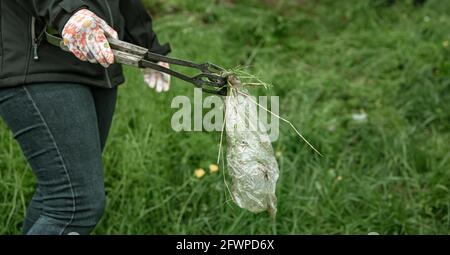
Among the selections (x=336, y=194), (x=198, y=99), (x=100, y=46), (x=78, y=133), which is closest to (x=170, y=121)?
(x=198, y=99)

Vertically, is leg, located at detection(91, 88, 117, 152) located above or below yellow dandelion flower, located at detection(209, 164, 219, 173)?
above

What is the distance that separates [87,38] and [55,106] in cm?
30

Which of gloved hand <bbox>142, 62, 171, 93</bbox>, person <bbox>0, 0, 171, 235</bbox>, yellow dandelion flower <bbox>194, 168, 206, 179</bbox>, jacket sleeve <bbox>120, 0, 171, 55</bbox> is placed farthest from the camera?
yellow dandelion flower <bbox>194, 168, 206, 179</bbox>

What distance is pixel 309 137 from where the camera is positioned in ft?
10.9

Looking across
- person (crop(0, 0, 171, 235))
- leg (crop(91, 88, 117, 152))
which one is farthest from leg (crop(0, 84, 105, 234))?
leg (crop(91, 88, 117, 152))

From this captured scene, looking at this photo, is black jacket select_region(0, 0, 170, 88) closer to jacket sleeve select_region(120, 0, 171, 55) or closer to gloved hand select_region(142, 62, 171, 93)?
jacket sleeve select_region(120, 0, 171, 55)

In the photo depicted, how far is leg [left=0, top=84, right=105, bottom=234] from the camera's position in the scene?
1.86 metres

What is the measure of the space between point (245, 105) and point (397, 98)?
2.15m

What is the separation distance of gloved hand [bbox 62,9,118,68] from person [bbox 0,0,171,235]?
0.02m

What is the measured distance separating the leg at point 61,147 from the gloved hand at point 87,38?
0.24 metres

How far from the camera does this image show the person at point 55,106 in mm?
1829

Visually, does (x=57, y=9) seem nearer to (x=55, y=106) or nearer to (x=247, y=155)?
(x=55, y=106)

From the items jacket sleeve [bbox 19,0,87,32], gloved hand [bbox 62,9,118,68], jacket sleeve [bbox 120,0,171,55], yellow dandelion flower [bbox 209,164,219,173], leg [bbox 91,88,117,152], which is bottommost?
yellow dandelion flower [bbox 209,164,219,173]

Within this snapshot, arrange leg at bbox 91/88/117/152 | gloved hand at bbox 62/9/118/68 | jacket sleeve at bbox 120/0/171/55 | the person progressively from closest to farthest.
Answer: gloved hand at bbox 62/9/118/68, the person, leg at bbox 91/88/117/152, jacket sleeve at bbox 120/0/171/55
